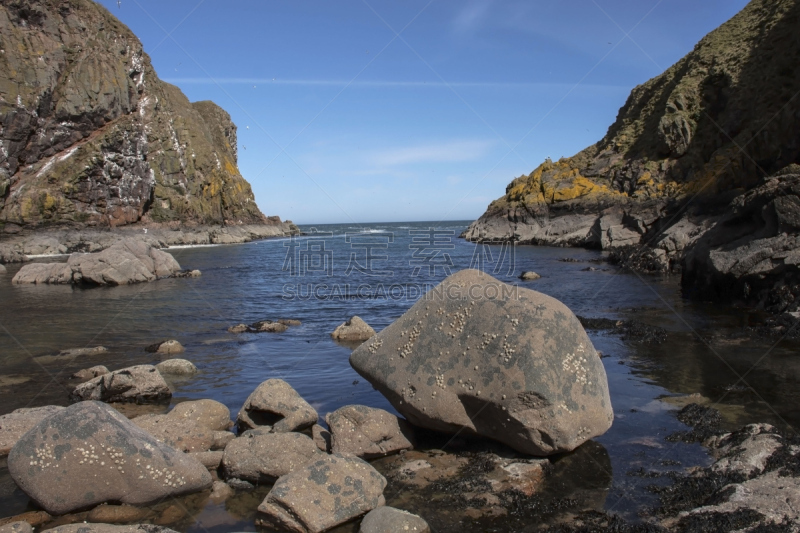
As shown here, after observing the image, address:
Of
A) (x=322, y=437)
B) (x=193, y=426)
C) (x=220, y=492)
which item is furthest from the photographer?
(x=193, y=426)

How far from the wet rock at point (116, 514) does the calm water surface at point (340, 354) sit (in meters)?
0.62

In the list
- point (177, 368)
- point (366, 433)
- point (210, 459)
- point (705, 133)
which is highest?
point (705, 133)

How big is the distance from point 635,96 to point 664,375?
8699 cm

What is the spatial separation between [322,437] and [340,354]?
6.15 metres

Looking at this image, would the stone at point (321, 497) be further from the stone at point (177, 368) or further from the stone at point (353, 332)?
the stone at point (353, 332)

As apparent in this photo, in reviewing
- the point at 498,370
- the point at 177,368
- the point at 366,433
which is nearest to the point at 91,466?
the point at 366,433

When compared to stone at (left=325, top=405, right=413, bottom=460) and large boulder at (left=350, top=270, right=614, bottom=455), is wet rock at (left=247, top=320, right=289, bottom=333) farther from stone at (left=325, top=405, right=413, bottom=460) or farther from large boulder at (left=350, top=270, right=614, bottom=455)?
stone at (left=325, top=405, right=413, bottom=460)

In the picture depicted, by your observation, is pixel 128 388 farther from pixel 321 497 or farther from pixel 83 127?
pixel 83 127

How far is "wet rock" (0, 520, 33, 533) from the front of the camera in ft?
17.5

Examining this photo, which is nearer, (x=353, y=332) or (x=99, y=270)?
(x=353, y=332)

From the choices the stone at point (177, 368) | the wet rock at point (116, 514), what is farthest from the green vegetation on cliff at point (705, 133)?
the wet rock at point (116, 514)

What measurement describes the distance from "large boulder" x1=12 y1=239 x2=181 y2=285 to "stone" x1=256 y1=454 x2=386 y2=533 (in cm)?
2932

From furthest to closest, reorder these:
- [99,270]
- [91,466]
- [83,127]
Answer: [83,127] < [99,270] < [91,466]

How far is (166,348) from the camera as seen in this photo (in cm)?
1491
